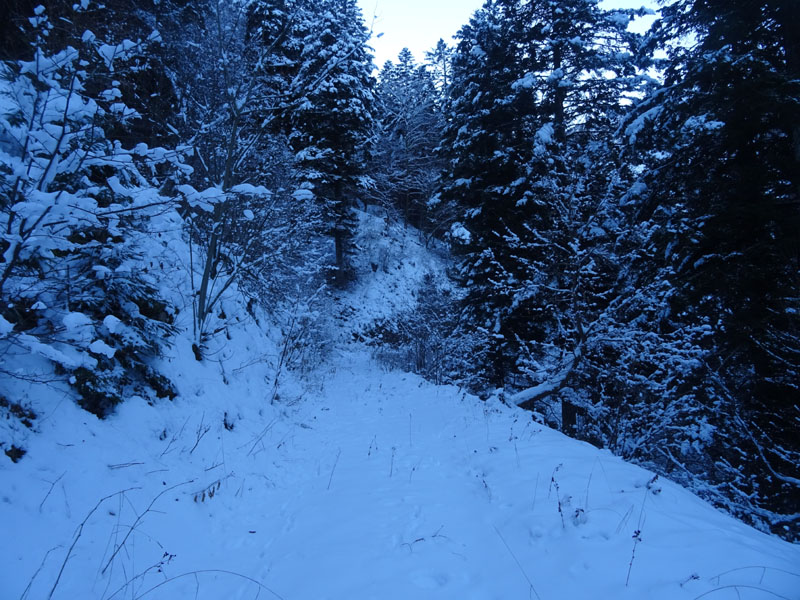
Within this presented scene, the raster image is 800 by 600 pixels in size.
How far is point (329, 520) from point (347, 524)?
249 millimetres

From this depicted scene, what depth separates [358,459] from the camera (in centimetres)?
567

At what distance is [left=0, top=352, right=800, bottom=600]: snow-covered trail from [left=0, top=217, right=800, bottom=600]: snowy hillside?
0.05 ft

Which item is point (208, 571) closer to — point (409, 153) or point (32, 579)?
point (32, 579)

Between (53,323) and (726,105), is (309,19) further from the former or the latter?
(53,323)

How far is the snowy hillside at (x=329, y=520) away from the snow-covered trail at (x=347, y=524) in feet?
0.05

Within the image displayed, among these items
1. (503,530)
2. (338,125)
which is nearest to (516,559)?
(503,530)

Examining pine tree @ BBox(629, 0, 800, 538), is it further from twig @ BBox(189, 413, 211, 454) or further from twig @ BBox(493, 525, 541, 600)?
twig @ BBox(189, 413, 211, 454)

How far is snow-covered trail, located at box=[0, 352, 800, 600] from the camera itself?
8.33 feet

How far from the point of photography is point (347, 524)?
147 inches

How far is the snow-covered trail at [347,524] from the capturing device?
2539mm

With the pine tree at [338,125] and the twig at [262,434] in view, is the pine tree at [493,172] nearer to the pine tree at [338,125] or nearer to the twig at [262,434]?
the twig at [262,434]

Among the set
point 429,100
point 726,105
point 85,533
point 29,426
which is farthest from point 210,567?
point 429,100

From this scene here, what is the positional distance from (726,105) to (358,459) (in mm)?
8382

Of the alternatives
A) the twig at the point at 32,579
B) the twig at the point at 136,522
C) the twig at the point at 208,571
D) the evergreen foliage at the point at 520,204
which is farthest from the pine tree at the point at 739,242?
the twig at the point at 32,579
